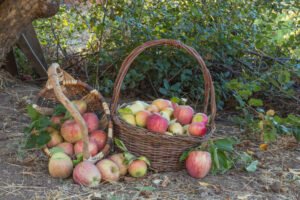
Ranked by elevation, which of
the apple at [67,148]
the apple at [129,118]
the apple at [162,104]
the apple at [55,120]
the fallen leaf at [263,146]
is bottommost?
the fallen leaf at [263,146]

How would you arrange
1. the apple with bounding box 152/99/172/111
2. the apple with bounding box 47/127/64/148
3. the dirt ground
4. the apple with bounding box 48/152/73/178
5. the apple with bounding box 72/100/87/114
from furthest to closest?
1. the apple with bounding box 152/99/172/111
2. the apple with bounding box 72/100/87/114
3. the apple with bounding box 47/127/64/148
4. the apple with bounding box 48/152/73/178
5. the dirt ground

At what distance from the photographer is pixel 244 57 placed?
3.63 meters

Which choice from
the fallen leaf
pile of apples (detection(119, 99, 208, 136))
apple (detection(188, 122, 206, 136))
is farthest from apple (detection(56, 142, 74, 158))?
the fallen leaf

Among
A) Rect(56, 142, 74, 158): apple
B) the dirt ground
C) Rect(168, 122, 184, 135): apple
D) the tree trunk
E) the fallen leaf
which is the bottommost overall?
the fallen leaf

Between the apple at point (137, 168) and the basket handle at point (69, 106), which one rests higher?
the basket handle at point (69, 106)

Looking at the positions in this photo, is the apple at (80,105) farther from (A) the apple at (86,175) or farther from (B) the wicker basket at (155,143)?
(A) the apple at (86,175)

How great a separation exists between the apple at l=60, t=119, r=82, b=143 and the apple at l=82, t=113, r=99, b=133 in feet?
0.32

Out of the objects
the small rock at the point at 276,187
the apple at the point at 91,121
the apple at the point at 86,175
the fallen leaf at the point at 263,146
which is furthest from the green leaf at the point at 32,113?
the fallen leaf at the point at 263,146

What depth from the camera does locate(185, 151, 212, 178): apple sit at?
72.5 inches

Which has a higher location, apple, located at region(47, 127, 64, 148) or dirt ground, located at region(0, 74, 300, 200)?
apple, located at region(47, 127, 64, 148)

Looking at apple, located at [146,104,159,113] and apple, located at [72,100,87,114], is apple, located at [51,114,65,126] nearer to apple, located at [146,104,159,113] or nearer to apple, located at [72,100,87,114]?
apple, located at [72,100,87,114]

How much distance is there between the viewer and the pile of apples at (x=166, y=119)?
1.93 m

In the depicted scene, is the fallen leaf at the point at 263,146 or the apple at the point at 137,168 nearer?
the apple at the point at 137,168

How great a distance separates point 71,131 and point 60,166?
0.88ft
